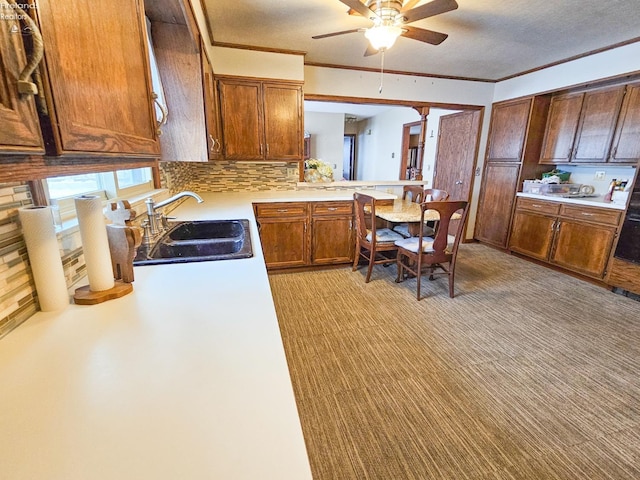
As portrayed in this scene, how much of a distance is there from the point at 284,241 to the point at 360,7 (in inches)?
84.3

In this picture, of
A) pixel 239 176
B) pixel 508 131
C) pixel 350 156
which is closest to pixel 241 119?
pixel 239 176

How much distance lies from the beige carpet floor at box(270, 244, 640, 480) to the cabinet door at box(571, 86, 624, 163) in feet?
5.09

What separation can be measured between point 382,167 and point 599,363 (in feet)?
19.6

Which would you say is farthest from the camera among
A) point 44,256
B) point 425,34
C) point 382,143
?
point 382,143

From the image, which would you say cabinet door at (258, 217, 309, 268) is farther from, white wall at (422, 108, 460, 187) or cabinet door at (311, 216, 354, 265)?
white wall at (422, 108, 460, 187)

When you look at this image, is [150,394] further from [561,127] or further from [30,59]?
[561,127]

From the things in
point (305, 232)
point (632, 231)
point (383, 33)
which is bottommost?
point (305, 232)

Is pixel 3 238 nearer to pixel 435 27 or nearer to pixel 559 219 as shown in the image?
pixel 435 27

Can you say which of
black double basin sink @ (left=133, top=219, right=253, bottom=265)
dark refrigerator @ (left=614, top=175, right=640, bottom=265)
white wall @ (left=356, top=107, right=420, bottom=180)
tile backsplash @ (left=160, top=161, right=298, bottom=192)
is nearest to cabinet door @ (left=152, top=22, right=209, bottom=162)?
black double basin sink @ (left=133, top=219, right=253, bottom=265)

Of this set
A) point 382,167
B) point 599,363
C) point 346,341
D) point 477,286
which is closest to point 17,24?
point 346,341

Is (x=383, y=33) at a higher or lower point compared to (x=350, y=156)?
higher

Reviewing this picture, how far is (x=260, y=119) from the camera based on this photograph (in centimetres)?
321

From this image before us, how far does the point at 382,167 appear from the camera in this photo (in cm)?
725

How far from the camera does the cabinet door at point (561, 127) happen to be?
345 cm
